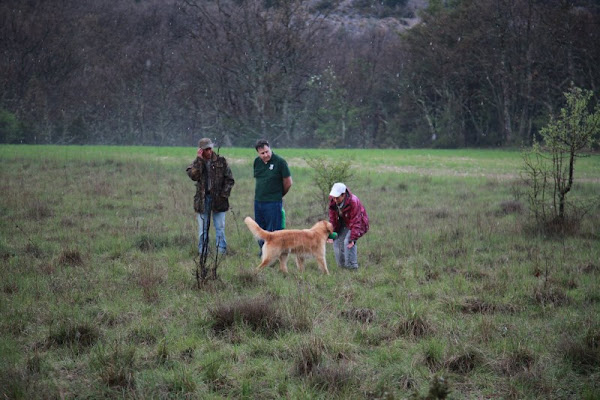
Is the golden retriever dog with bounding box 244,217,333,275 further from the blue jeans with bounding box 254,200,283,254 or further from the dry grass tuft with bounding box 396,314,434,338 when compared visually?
the dry grass tuft with bounding box 396,314,434,338

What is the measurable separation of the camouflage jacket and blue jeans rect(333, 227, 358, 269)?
2005mm

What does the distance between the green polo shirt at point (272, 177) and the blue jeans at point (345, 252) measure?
1.29m

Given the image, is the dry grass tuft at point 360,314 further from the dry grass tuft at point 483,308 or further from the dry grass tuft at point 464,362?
the dry grass tuft at point 464,362

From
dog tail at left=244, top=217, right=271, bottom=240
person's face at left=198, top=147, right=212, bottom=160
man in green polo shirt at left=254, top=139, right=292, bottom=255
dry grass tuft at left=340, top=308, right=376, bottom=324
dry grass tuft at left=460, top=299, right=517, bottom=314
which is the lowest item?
dry grass tuft at left=340, top=308, right=376, bottom=324

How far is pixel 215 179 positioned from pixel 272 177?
95 cm

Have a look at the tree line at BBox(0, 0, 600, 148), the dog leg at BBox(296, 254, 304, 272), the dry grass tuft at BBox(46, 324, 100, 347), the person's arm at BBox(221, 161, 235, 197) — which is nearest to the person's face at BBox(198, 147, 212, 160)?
the person's arm at BBox(221, 161, 235, 197)

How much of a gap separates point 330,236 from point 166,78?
56.1 m

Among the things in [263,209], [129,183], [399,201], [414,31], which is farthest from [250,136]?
[263,209]

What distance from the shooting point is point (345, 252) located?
9.31 meters

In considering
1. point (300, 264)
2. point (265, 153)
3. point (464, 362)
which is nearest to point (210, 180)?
point (265, 153)

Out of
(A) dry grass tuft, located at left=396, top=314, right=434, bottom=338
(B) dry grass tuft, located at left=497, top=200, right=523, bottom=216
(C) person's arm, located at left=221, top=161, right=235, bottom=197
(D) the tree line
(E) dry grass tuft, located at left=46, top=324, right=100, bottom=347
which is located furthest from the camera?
(D) the tree line

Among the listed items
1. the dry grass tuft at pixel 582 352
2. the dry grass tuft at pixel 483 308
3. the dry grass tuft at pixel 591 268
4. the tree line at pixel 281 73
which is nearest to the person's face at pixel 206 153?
the dry grass tuft at pixel 483 308

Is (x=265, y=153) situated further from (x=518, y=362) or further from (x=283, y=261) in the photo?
(x=518, y=362)

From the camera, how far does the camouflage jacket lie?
913 centimetres
